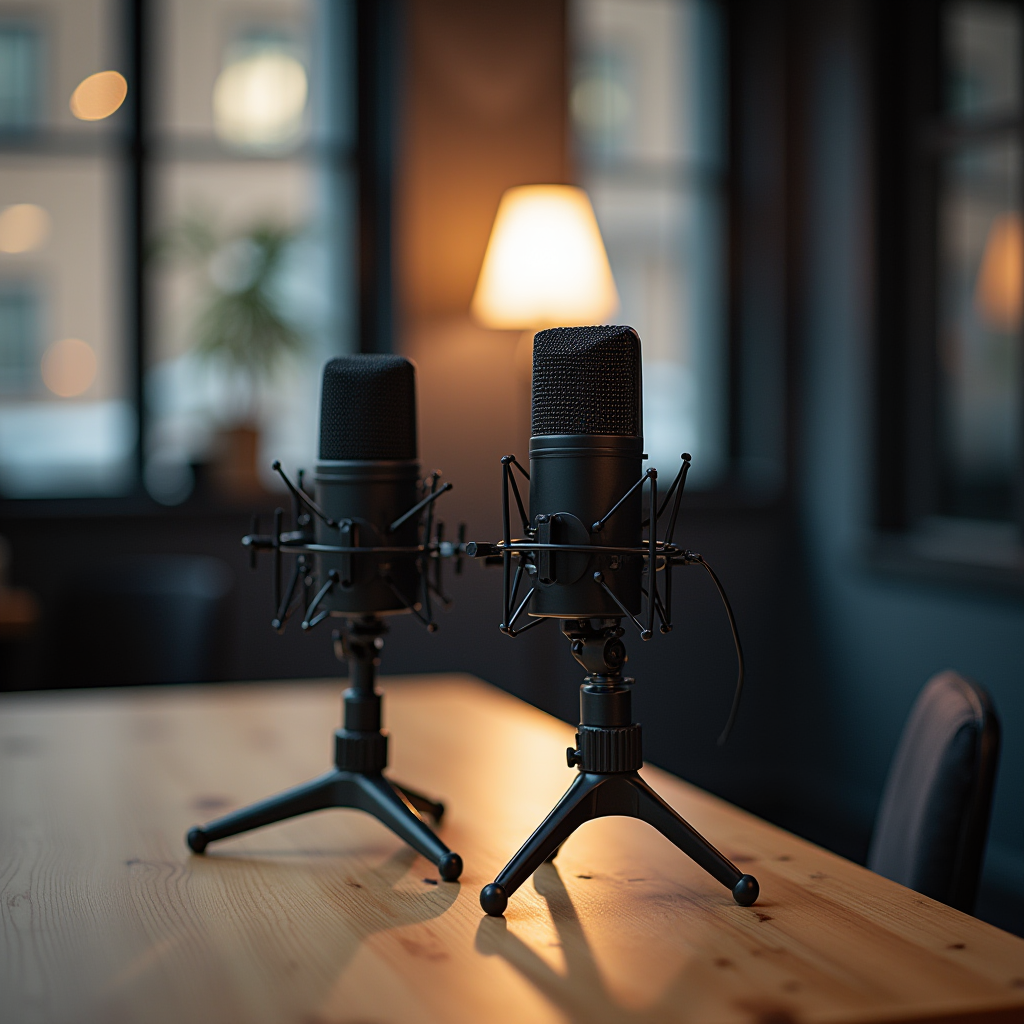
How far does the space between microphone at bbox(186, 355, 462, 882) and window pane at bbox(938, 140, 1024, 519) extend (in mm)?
3015

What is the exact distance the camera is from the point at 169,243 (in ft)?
11.4

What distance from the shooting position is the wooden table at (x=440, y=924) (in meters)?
0.71

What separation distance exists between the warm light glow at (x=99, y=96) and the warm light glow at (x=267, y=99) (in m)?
0.31

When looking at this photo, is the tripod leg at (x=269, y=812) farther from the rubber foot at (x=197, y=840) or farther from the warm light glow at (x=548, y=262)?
the warm light glow at (x=548, y=262)

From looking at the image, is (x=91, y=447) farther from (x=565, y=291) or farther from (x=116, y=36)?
(x=565, y=291)

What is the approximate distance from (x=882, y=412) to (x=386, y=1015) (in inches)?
129

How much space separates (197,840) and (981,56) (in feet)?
11.6

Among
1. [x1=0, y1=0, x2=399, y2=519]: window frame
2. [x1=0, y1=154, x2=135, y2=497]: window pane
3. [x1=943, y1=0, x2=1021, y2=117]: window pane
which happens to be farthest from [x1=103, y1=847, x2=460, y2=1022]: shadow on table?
[x1=943, y1=0, x2=1021, y2=117]: window pane

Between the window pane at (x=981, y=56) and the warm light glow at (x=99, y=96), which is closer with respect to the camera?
the warm light glow at (x=99, y=96)

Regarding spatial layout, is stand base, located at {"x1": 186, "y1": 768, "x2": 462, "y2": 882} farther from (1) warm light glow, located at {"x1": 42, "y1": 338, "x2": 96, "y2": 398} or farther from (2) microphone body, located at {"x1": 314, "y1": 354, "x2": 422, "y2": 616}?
(1) warm light glow, located at {"x1": 42, "y1": 338, "x2": 96, "y2": 398}

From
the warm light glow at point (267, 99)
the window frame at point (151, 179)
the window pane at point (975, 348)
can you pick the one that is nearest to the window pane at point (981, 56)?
the window pane at point (975, 348)

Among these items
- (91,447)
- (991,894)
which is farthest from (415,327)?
(991,894)

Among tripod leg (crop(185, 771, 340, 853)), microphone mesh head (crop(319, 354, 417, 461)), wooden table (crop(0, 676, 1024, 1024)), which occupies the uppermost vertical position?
microphone mesh head (crop(319, 354, 417, 461))

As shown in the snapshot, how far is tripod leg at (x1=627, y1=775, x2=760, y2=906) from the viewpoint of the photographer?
2.88 ft
